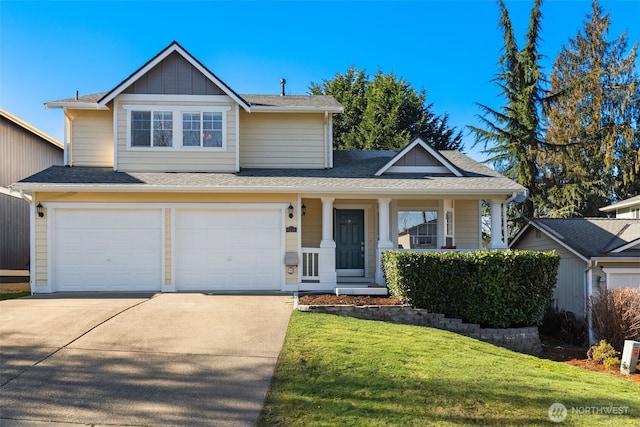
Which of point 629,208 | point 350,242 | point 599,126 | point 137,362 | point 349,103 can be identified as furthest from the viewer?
point 349,103

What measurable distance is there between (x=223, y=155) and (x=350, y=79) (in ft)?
65.1

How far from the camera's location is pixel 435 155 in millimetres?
13781

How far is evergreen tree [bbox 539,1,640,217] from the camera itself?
24906 mm

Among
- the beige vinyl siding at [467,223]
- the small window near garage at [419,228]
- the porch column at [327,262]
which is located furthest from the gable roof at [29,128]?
the beige vinyl siding at [467,223]

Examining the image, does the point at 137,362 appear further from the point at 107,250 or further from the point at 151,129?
the point at 151,129

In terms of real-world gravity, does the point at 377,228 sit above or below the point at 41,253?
above

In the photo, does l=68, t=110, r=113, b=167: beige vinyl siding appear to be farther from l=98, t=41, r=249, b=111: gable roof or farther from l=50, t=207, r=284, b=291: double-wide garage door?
l=50, t=207, r=284, b=291: double-wide garage door

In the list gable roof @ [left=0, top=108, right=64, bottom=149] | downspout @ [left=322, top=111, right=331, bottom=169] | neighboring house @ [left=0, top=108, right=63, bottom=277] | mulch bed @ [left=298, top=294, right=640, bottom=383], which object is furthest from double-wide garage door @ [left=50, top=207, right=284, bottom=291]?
gable roof @ [left=0, top=108, right=64, bottom=149]

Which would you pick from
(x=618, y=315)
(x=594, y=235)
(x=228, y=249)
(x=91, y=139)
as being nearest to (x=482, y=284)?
(x=618, y=315)

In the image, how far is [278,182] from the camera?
12445 millimetres

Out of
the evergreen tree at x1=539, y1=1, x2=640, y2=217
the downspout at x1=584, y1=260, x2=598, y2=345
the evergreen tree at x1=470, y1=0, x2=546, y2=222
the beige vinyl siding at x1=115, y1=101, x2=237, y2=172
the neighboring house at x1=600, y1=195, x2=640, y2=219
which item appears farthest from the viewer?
the evergreen tree at x1=539, y1=1, x2=640, y2=217

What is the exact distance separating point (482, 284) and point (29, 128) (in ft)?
55.5

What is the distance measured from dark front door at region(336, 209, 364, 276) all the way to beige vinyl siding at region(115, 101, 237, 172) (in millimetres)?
3628

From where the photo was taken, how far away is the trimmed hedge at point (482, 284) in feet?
32.3
